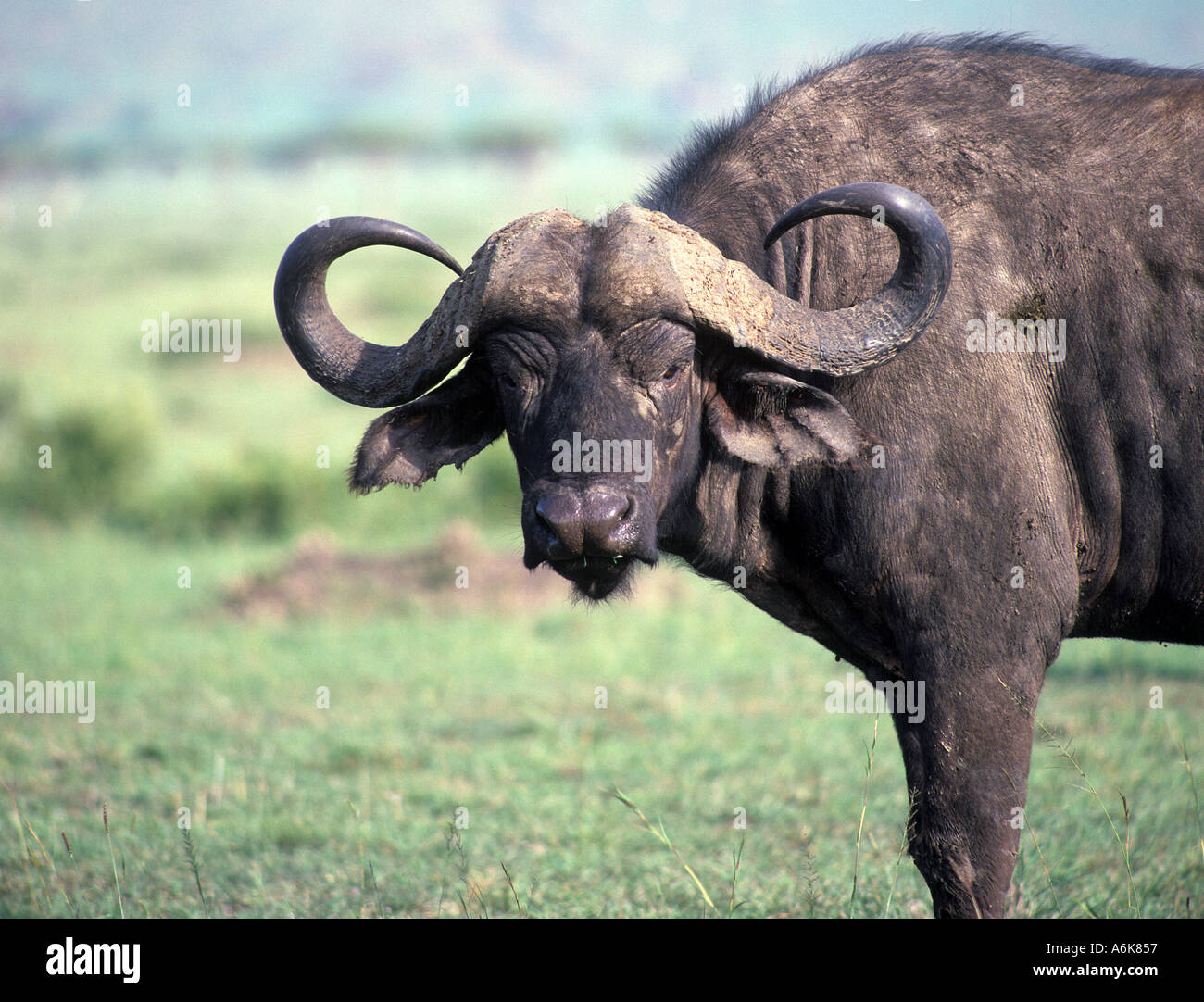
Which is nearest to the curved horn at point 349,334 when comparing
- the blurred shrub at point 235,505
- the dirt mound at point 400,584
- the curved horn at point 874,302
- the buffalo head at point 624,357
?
the buffalo head at point 624,357

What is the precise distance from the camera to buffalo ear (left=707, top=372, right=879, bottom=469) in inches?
160

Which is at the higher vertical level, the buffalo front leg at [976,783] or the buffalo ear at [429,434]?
the buffalo ear at [429,434]

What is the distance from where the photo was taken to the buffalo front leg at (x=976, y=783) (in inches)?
159

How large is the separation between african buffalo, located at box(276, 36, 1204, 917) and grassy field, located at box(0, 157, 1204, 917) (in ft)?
2.02

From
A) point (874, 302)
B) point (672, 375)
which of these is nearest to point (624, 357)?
point (672, 375)

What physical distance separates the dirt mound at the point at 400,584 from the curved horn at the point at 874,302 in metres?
7.57

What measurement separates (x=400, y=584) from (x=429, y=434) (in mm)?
7900

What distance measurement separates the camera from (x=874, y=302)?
4.05 meters

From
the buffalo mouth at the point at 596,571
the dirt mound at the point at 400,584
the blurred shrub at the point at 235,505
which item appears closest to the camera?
the buffalo mouth at the point at 596,571

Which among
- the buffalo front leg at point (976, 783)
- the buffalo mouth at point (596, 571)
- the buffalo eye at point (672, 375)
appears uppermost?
the buffalo eye at point (672, 375)

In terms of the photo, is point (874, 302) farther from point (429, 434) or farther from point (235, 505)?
point (235, 505)

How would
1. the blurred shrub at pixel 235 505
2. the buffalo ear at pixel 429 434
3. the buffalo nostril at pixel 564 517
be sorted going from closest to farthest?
1. the buffalo nostril at pixel 564 517
2. the buffalo ear at pixel 429 434
3. the blurred shrub at pixel 235 505

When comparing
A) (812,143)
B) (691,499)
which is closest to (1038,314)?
(812,143)

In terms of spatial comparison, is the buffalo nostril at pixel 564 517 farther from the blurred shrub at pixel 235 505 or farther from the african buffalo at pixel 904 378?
the blurred shrub at pixel 235 505
